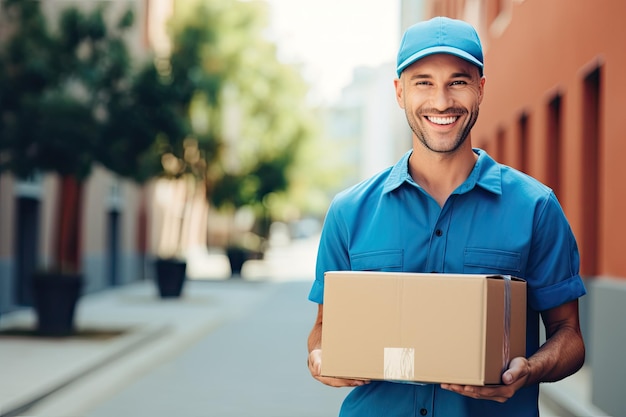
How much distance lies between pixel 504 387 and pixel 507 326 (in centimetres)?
16


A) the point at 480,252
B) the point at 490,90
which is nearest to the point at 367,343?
the point at 480,252

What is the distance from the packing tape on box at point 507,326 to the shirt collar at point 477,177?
321 millimetres

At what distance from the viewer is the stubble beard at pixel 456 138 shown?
2914mm

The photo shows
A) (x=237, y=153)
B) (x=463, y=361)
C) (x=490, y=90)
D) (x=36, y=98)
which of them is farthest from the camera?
(x=237, y=153)

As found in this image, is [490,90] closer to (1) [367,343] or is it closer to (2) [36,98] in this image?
(2) [36,98]

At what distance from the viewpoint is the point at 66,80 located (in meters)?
15.4

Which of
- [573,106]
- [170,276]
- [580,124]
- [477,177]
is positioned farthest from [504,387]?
[170,276]

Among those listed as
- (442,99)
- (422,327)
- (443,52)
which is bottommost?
(422,327)

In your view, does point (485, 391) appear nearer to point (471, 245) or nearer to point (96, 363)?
point (471, 245)

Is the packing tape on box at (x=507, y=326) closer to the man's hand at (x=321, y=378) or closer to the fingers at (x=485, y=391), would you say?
the fingers at (x=485, y=391)

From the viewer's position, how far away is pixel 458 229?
2.90 m

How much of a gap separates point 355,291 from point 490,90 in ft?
62.9

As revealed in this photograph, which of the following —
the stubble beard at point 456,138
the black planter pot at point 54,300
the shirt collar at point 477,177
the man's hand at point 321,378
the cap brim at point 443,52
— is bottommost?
the black planter pot at point 54,300

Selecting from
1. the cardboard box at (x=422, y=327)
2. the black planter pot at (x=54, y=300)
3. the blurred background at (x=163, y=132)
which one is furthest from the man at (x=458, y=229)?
the black planter pot at (x=54, y=300)
